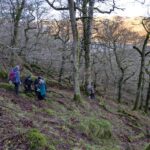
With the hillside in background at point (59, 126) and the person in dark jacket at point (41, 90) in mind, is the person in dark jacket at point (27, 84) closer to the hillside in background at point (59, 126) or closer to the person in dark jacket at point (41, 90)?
the hillside in background at point (59, 126)

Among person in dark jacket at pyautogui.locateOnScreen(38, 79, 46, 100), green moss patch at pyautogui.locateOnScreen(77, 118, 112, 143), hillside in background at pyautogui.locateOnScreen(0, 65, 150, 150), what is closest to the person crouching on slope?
hillside in background at pyautogui.locateOnScreen(0, 65, 150, 150)

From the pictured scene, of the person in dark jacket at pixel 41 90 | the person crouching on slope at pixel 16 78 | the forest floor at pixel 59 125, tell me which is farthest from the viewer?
the person in dark jacket at pixel 41 90

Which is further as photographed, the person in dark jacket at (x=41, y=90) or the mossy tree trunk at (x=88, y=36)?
the mossy tree trunk at (x=88, y=36)

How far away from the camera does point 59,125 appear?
16.2 m

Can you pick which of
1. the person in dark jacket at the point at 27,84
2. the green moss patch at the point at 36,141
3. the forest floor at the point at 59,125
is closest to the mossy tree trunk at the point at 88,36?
the forest floor at the point at 59,125

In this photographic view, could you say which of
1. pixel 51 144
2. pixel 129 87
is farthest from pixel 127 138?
pixel 129 87

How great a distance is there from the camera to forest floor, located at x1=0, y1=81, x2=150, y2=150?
12578mm

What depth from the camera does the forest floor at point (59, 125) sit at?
12578mm

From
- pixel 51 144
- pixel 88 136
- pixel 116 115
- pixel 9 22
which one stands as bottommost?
pixel 116 115

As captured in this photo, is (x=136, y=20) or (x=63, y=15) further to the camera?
(x=63, y=15)

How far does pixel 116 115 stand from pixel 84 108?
3915 mm

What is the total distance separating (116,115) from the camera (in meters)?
25.7

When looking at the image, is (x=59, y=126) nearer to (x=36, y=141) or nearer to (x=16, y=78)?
(x=36, y=141)

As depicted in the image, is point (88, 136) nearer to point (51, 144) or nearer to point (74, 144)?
point (74, 144)
